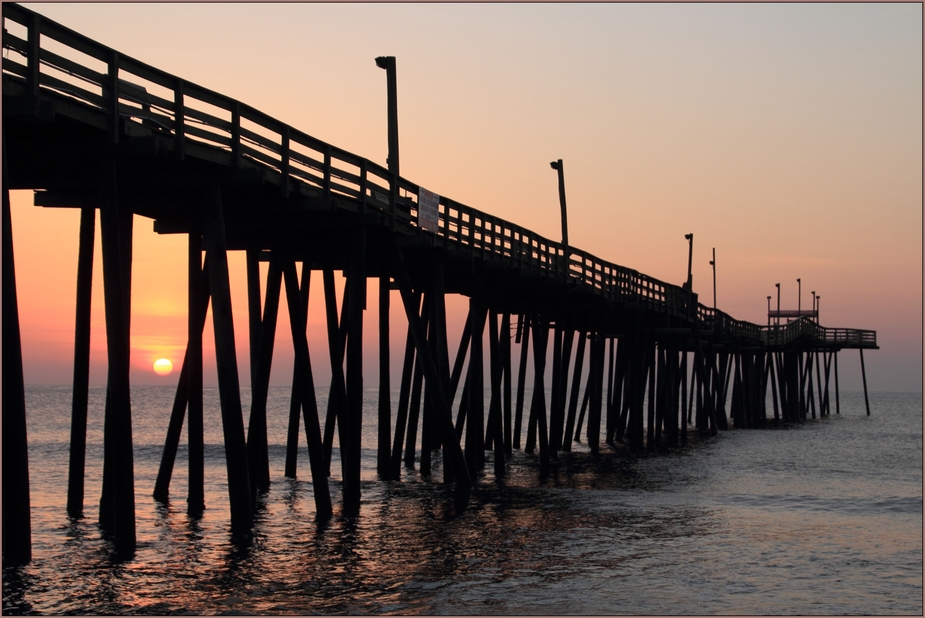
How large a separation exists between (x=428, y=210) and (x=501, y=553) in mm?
7864

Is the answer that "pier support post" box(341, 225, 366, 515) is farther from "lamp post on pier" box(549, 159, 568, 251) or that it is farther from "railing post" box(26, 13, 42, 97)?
"lamp post on pier" box(549, 159, 568, 251)

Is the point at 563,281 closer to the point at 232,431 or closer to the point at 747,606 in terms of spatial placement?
the point at 232,431

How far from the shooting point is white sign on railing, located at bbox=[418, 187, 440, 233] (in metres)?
19.9

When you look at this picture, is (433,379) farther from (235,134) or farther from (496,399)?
(235,134)

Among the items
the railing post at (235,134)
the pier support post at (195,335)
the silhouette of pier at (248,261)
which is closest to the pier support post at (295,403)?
the silhouette of pier at (248,261)

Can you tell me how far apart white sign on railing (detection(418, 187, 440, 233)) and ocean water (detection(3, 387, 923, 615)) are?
5.35m

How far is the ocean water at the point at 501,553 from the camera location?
1172 cm

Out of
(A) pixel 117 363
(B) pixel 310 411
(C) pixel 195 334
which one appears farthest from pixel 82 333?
(B) pixel 310 411

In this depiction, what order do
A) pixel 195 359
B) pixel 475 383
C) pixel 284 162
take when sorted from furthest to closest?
1. pixel 475 383
2. pixel 195 359
3. pixel 284 162

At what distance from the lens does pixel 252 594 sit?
11695 millimetres

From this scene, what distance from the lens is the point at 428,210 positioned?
794 inches

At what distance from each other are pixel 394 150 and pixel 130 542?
10257 millimetres

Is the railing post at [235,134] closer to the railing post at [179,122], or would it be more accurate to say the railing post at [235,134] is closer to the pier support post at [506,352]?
the railing post at [179,122]

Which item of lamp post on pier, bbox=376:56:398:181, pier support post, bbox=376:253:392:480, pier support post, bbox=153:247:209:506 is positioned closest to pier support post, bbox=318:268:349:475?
pier support post, bbox=376:253:392:480
